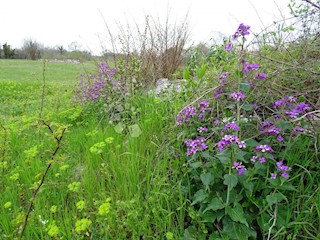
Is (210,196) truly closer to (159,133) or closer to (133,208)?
(133,208)

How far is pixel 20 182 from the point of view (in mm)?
1724

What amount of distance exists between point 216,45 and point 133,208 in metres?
2.78

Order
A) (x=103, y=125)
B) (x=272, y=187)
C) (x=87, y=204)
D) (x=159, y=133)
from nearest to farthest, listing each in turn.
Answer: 1. (x=272, y=187)
2. (x=87, y=204)
3. (x=159, y=133)
4. (x=103, y=125)

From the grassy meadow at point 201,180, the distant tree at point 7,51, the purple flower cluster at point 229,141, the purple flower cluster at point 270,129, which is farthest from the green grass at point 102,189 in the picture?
the distant tree at point 7,51

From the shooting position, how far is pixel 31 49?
28828 mm

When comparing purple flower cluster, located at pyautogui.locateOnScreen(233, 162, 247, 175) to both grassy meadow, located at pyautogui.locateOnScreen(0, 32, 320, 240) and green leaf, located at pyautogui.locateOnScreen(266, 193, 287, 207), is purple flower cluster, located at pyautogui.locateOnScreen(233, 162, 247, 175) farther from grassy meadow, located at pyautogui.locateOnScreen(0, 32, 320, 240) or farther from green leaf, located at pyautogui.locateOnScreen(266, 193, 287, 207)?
green leaf, located at pyautogui.locateOnScreen(266, 193, 287, 207)

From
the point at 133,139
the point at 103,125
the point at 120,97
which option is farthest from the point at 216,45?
the point at 133,139

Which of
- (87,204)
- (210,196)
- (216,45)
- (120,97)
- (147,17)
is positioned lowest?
(87,204)

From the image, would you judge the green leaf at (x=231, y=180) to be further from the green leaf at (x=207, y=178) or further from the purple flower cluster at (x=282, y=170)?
the purple flower cluster at (x=282, y=170)

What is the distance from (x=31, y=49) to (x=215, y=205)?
32.3 meters

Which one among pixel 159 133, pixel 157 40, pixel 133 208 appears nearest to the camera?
pixel 133 208

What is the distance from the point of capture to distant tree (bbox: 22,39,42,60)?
28.7 metres

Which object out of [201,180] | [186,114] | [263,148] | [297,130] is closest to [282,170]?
[263,148]

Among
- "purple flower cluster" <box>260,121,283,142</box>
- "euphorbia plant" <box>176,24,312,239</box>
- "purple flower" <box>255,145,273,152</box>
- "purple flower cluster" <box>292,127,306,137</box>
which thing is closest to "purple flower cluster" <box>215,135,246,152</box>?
"euphorbia plant" <box>176,24,312,239</box>
